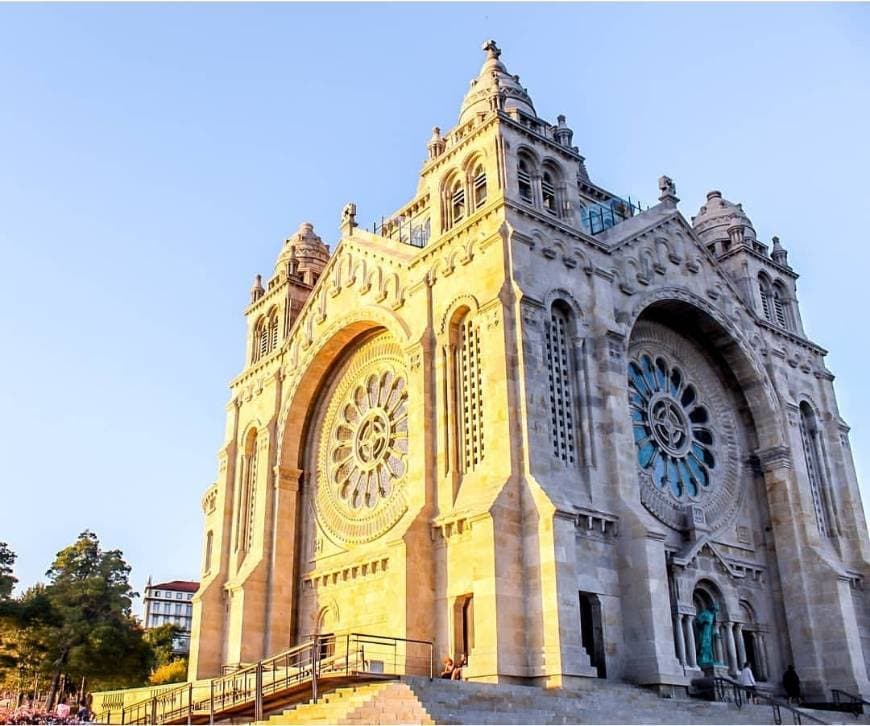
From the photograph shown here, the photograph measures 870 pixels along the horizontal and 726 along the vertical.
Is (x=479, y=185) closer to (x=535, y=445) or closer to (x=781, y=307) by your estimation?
(x=535, y=445)

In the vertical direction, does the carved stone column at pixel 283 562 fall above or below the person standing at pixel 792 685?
above

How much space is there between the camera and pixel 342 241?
33781 millimetres

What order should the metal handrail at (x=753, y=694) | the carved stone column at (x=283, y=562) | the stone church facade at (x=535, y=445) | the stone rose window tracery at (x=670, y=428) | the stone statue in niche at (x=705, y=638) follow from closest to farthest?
1. the metal handrail at (x=753, y=694)
2. the stone church facade at (x=535, y=445)
3. the stone statue in niche at (x=705, y=638)
4. the stone rose window tracery at (x=670, y=428)
5. the carved stone column at (x=283, y=562)

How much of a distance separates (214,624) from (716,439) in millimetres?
19329

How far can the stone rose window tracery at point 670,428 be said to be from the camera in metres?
28.2

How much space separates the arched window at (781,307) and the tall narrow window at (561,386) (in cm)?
1394

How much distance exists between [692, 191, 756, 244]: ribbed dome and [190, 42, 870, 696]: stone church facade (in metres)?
0.15

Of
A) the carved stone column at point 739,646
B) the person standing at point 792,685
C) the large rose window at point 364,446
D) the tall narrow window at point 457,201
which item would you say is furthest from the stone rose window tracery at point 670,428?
the large rose window at point 364,446

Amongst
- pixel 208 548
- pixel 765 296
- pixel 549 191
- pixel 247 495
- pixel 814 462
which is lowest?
pixel 208 548

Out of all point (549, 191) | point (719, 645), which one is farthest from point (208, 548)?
point (719, 645)

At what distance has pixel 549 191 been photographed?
28.4 m

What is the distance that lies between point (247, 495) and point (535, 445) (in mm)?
15672

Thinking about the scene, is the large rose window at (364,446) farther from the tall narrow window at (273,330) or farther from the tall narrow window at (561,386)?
the tall narrow window at (561,386)

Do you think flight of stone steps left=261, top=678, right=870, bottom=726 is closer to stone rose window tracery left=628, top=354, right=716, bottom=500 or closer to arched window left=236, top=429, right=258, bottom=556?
stone rose window tracery left=628, top=354, right=716, bottom=500
